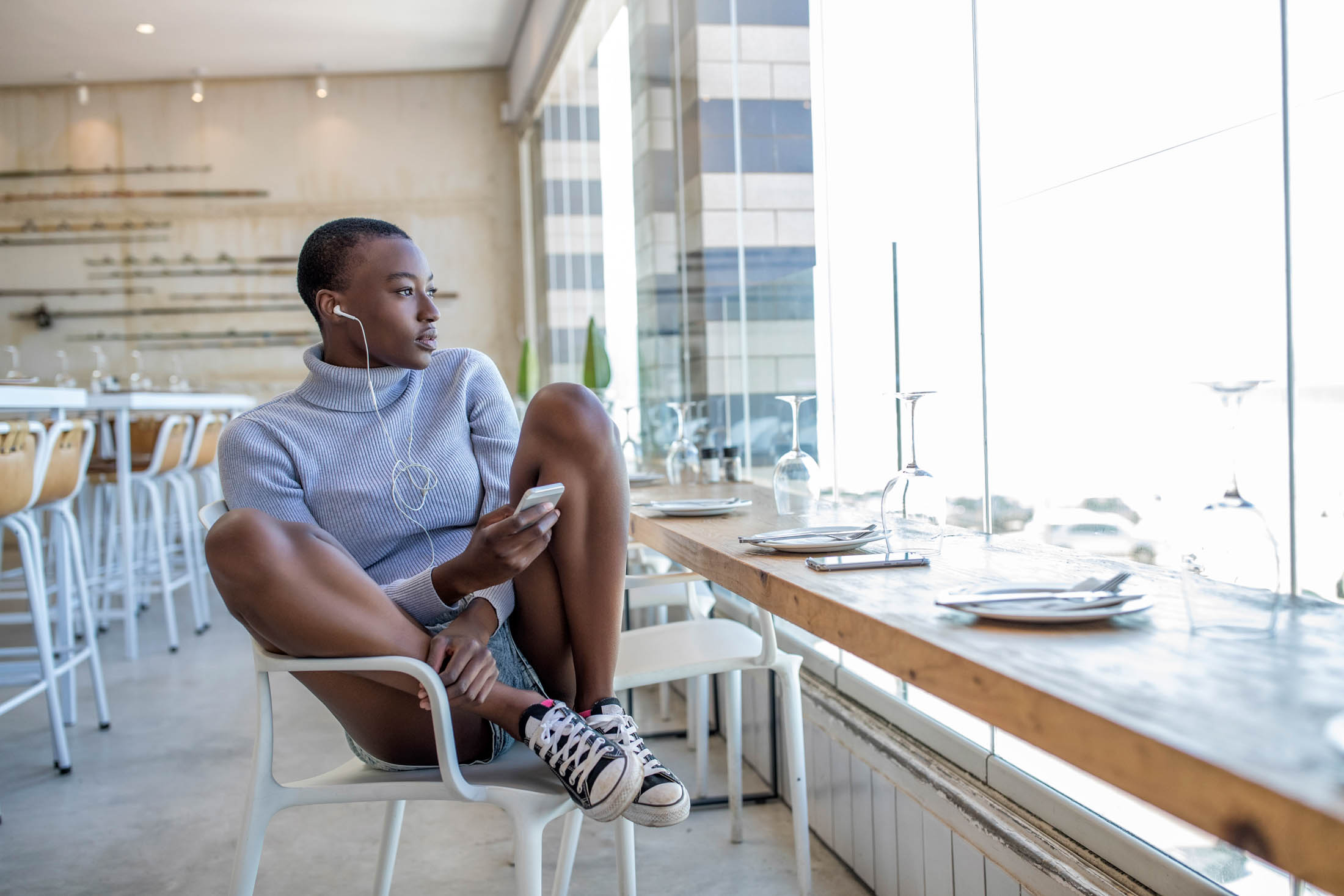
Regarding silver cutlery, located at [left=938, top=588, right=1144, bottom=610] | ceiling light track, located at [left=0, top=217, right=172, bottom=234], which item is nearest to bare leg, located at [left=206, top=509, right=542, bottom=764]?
silver cutlery, located at [left=938, top=588, right=1144, bottom=610]

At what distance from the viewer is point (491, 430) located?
1.63 metres

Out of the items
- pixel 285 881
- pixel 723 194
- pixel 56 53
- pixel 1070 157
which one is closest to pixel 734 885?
pixel 285 881

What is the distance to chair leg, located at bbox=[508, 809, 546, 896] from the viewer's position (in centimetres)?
112

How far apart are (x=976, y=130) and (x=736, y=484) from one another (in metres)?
1.03

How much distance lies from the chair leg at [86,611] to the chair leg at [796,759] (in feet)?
6.89

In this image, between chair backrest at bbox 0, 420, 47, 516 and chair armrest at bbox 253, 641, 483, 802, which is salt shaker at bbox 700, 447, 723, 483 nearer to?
chair armrest at bbox 253, 641, 483, 802

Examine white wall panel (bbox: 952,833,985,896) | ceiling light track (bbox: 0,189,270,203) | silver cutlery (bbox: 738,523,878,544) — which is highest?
ceiling light track (bbox: 0,189,270,203)

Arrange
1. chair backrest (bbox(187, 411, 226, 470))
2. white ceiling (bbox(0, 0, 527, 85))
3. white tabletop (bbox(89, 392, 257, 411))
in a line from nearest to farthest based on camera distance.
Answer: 1. white tabletop (bbox(89, 392, 257, 411))
2. chair backrest (bbox(187, 411, 226, 470))
3. white ceiling (bbox(0, 0, 527, 85))

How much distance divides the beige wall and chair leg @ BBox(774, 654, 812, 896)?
596cm

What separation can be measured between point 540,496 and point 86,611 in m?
2.45

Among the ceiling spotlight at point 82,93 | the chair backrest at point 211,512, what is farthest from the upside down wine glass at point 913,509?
the ceiling spotlight at point 82,93

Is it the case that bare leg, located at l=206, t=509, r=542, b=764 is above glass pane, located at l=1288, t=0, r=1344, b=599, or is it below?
below

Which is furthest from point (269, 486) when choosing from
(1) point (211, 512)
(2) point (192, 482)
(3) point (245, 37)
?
(3) point (245, 37)

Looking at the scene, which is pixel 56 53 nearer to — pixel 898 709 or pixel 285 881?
pixel 285 881
